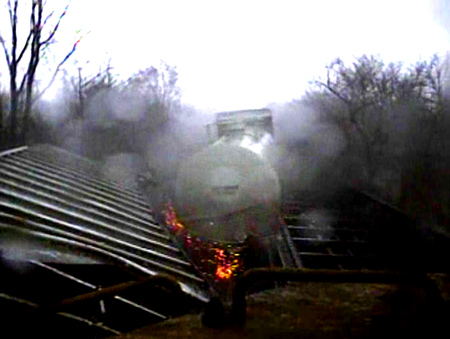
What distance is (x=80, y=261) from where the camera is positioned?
518cm

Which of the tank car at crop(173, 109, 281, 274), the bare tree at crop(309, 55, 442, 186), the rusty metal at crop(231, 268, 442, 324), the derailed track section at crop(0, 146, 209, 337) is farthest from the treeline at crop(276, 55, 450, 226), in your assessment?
the rusty metal at crop(231, 268, 442, 324)

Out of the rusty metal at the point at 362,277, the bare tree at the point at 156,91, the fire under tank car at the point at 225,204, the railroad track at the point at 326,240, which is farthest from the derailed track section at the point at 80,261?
the bare tree at the point at 156,91

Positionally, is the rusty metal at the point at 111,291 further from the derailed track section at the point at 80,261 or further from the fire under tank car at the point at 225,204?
the fire under tank car at the point at 225,204

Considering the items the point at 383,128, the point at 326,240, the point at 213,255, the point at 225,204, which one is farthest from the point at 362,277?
the point at 383,128

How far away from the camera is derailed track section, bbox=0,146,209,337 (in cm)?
471

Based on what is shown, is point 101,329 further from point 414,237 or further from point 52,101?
point 52,101

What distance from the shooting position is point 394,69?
26344mm

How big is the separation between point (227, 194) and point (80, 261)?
9.96m

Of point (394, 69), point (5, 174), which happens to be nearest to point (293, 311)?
point (5, 174)

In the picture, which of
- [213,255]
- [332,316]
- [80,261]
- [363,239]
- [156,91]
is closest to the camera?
[332,316]

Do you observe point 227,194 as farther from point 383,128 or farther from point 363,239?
point 383,128

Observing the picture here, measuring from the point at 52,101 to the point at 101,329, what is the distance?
2775cm

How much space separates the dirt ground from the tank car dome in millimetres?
9747

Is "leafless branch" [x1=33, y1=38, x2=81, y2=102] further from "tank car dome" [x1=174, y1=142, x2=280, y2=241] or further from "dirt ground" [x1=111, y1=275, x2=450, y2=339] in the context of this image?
"dirt ground" [x1=111, y1=275, x2=450, y2=339]
